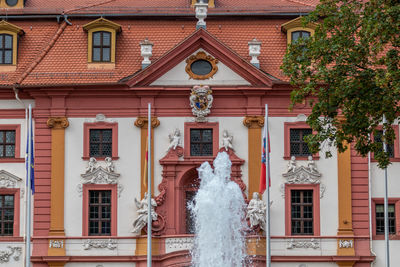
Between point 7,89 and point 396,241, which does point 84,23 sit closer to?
point 7,89

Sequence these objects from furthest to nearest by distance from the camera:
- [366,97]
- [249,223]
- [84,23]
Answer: [84,23], [249,223], [366,97]

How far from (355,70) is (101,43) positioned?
1684 cm

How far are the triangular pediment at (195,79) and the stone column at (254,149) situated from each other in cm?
171

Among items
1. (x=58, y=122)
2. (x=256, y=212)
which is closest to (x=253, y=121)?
(x=256, y=212)

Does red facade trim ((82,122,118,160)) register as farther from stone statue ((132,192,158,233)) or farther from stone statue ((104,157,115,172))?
stone statue ((132,192,158,233))

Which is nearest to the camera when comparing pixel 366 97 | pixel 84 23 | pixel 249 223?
pixel 366 97

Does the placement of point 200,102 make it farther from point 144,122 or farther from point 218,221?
point 218,221

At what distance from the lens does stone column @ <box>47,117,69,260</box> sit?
46781 millimetres

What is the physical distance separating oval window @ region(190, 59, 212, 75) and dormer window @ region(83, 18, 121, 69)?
12.6 ft

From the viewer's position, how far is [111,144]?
4784 centimetres

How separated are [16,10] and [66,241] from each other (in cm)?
1181

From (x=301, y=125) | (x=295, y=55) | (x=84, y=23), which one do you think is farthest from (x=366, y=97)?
(x=84, y=23)

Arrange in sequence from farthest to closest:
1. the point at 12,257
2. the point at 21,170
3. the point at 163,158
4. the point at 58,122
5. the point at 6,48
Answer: the point at 6,48, the point at 58,122, the point at 21,170, the point at 163,158, the point at 12,257

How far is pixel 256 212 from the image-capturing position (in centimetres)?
4619
